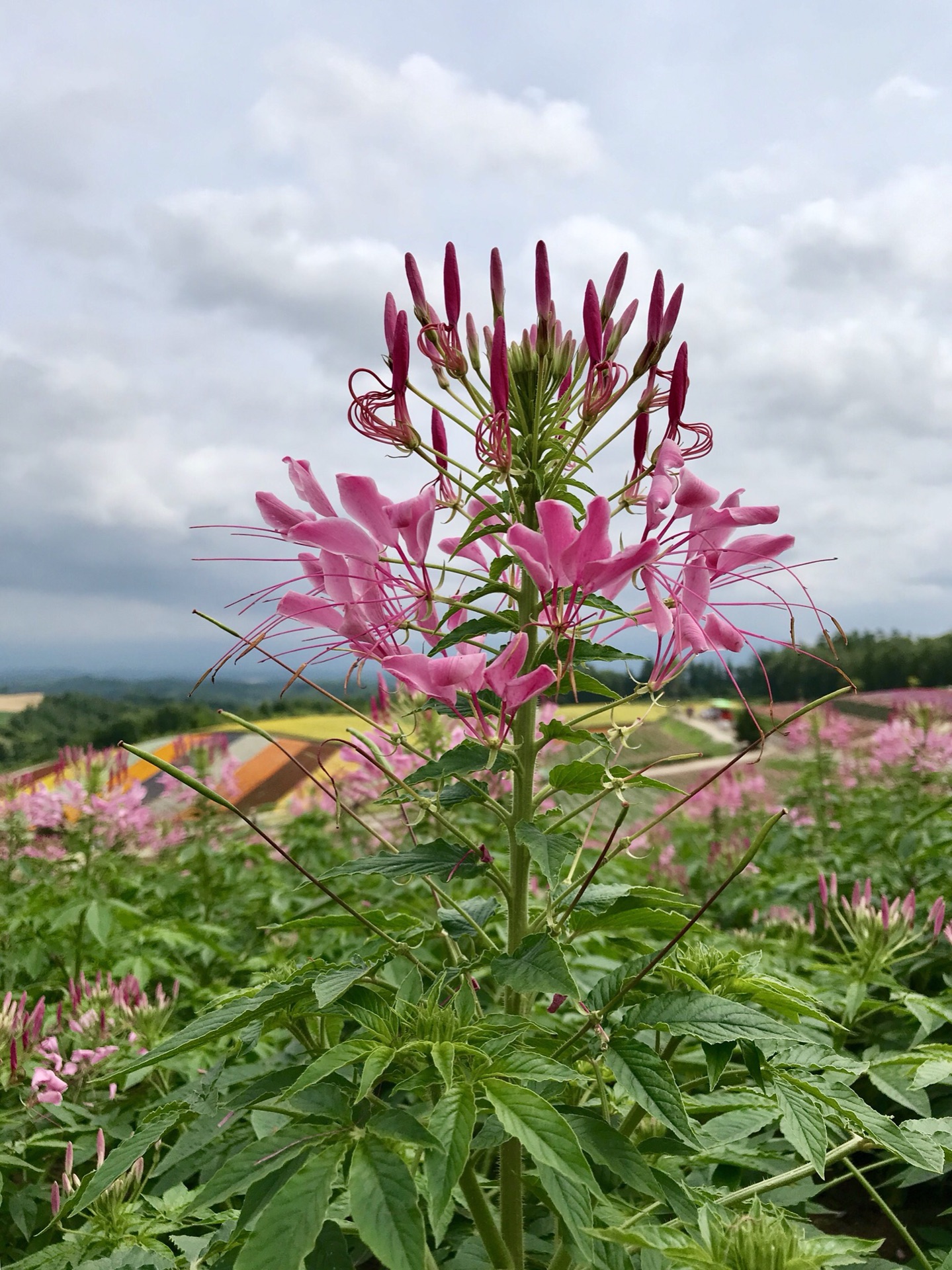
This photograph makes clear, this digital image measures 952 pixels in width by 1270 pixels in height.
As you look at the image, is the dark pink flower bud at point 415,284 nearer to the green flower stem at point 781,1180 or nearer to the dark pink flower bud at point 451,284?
the dark pink flower bud at point 451,284

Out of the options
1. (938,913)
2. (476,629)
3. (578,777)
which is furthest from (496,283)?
(938,913)

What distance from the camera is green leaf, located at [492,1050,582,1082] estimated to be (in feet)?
3.21

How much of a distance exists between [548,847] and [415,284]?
3.58 feet

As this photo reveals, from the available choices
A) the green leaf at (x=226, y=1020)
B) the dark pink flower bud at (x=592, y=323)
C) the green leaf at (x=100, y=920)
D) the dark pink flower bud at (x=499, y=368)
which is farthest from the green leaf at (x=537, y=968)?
the green leaf at (x=100, y=920)

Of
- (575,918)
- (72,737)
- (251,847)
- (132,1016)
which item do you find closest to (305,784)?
(251,847)

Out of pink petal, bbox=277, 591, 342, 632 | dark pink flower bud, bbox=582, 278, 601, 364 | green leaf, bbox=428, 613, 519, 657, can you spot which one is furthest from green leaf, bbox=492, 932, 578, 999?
dark pink flower bud, bbox=582, 278, 601, 364

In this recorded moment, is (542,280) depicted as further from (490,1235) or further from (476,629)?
(490,1235)

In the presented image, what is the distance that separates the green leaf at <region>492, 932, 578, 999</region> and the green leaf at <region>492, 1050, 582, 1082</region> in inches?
3.2

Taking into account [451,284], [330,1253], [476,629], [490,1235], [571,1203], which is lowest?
[490,1235]

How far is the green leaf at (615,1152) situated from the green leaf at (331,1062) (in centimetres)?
30

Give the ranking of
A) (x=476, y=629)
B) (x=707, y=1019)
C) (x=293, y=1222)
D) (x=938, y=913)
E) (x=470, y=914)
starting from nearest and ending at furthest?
(x=293, y=1222) < (x=707, y=1019) < (x=476, y=629) < (x=470, y=914) < (x=938, y=913)

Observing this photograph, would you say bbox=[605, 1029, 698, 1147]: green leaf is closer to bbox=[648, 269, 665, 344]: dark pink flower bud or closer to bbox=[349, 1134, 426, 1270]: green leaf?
bbox=[349, 1134, 426, 1270]: green leaf

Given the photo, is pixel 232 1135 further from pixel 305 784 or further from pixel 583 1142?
pixel 305 784

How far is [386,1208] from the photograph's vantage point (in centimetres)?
88
